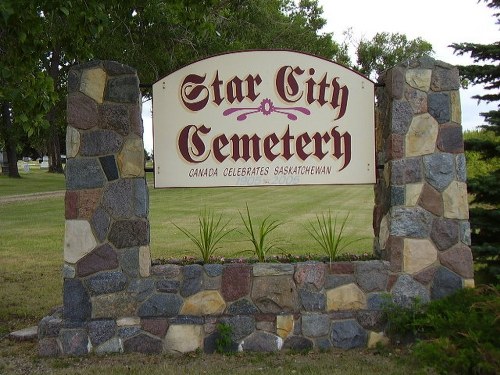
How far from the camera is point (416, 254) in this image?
546 centimetres

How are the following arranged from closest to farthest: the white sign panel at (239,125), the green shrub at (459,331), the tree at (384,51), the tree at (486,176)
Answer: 1. the green shrub at (459,331)
2. the white sign panel at (239,125)
3. the tree at (486,176)
4. the tree at (384,51)

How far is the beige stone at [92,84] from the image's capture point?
5.30 meters

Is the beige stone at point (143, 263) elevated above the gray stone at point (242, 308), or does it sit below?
above

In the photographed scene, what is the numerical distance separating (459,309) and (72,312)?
3.26m

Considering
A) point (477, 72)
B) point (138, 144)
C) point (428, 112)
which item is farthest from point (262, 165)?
point (477, 72)

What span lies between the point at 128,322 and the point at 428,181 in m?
2.96

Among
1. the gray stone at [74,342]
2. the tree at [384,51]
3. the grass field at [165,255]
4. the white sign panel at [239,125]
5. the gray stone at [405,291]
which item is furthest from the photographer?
the tree at [384,51]

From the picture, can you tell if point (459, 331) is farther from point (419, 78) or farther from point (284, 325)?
point (419, 78)

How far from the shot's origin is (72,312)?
528cm

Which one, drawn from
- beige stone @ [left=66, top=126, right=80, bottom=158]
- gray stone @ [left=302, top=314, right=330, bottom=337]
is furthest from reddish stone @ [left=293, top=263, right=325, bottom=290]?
beige stone @ [left=66, top=126, right=80, bottom=158]

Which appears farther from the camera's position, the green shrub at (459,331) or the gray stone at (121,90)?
the gray stone at (121,90)

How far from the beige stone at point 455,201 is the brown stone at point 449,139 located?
1.01ft

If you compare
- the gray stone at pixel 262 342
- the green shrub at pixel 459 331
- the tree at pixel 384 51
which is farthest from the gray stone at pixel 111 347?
the tree at pixel 384 51

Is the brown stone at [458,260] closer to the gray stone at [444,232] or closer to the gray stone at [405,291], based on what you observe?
the gray stone at [444,232]
